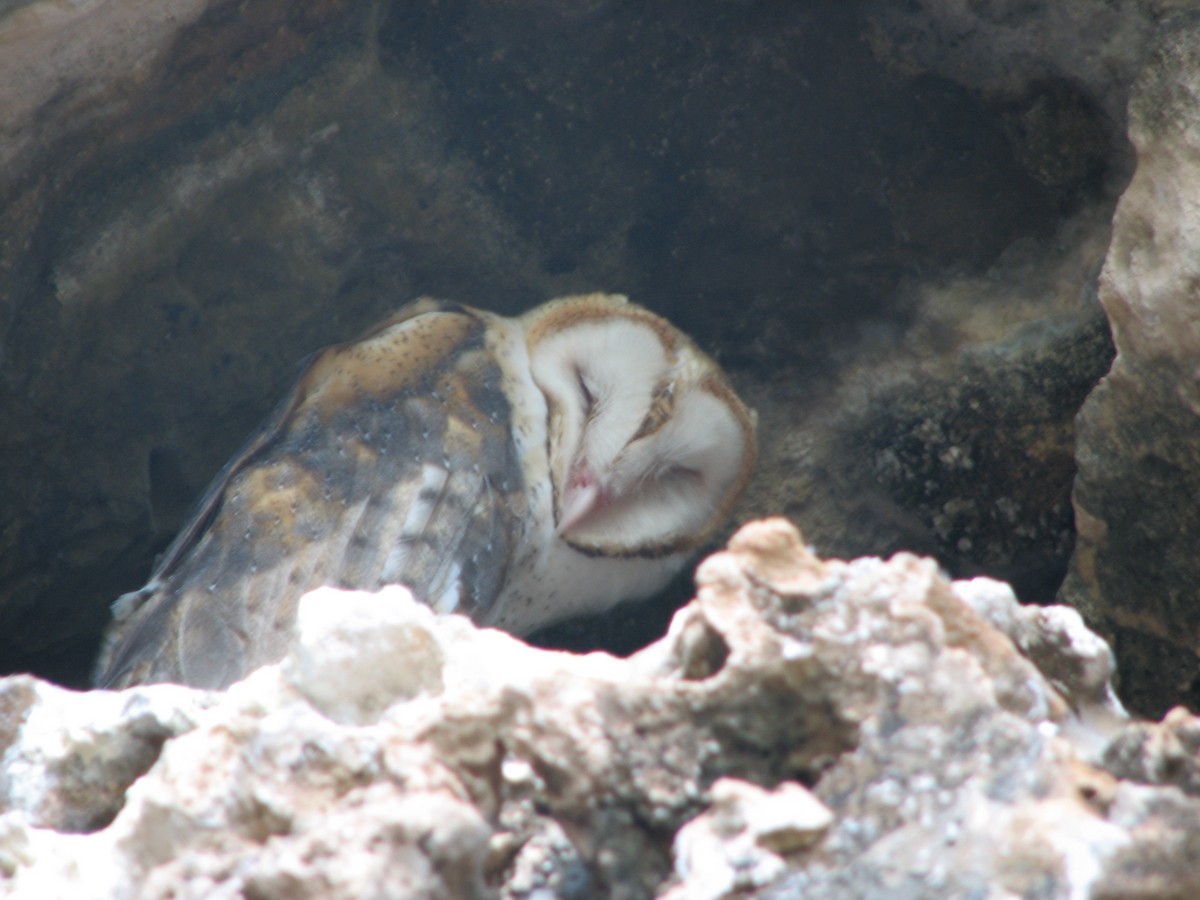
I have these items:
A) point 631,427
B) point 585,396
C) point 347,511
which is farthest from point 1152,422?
point 347,511

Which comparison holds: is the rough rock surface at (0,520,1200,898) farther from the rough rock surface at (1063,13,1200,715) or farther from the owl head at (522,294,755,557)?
the owl head at (522,294,755,557)

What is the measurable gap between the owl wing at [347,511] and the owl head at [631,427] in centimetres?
14

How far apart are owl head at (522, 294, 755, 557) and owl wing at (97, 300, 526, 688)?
0.14m

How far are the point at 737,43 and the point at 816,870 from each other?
6.19ft

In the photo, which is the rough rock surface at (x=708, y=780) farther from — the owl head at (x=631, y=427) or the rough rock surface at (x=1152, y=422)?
the owl head at (x=631, y=427)

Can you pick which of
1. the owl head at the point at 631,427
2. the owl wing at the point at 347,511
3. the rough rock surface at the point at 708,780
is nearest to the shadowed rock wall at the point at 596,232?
the owl head at the point at 631,427

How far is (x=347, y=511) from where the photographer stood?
1792 mm

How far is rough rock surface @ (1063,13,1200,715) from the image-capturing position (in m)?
1.46

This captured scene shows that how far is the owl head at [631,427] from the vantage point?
2098mm

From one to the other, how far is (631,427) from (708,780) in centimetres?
129

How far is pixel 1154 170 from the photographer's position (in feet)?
4.93

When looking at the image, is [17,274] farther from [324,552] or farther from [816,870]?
[816,870]

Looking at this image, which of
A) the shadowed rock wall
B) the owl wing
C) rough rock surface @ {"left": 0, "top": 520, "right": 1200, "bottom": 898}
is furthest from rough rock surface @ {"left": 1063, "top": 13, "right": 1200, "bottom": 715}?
the owl wing

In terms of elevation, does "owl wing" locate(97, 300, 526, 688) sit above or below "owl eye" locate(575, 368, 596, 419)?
above
